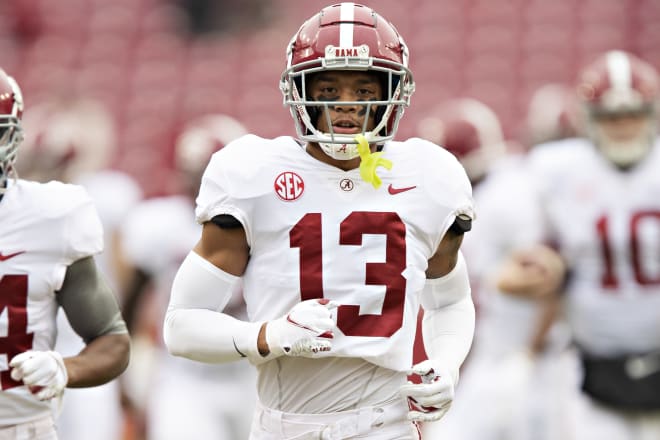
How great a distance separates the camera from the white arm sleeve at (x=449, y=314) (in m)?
3.18

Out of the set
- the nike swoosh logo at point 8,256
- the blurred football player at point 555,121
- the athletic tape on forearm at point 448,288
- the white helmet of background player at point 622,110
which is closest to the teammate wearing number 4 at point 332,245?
the athletic tape on forearm at point 448,288

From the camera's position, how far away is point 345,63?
9.89 ft

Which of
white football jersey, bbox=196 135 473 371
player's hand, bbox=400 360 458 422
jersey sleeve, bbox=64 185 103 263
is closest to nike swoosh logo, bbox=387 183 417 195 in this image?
white football jersey, bbox=196 135 473 371

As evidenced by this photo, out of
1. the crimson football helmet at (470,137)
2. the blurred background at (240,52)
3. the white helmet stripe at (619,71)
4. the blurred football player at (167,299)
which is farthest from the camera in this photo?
the blurred background at (240,52)

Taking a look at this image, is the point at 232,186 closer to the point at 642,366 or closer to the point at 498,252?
the point at 642,366

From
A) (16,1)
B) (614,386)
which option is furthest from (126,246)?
(16,1)

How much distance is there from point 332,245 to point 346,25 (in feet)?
1.66

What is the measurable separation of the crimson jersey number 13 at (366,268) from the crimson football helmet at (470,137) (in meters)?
3.27

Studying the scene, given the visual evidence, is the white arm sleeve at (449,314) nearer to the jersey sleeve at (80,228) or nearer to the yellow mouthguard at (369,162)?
the yellow mouthguard at (369,162)

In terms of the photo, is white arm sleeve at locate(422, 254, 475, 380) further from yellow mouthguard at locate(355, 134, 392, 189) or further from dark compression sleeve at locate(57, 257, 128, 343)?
dark compression sleeve at locate(57, 257, 128, 343)

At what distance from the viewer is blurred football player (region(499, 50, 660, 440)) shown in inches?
197

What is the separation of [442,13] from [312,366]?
929 centimetres

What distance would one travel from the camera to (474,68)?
11.6 metres

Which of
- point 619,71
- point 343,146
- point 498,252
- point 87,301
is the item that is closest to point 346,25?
point 343,146
